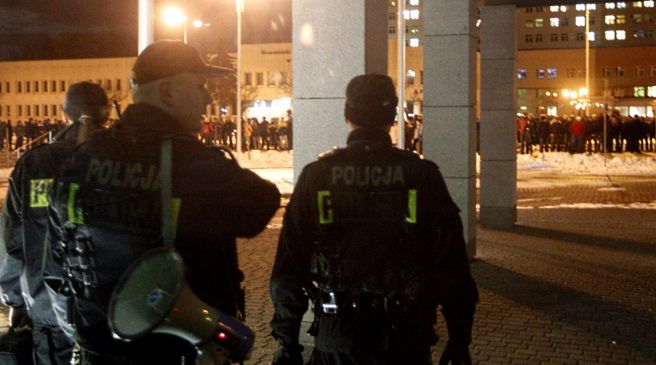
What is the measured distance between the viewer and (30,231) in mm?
4062

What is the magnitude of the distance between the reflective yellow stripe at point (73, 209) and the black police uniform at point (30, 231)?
1138mm

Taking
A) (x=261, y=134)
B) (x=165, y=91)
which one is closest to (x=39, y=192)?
(x=165, y=91)

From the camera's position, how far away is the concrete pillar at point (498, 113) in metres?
14.0

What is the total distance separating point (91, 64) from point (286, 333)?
107 meters

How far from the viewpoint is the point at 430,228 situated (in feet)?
11.2

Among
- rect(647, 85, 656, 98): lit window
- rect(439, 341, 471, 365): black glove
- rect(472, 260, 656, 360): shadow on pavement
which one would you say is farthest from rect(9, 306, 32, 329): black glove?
rect(647, 85, 656, 98): lit window

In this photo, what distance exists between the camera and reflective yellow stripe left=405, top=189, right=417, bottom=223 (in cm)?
338

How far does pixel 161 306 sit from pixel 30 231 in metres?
1.82

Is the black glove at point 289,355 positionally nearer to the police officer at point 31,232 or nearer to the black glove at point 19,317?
the police officer at point 31,232

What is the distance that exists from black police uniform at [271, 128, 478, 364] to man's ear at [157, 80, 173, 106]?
0.83m

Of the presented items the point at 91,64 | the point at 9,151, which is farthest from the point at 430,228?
the point at 91,64

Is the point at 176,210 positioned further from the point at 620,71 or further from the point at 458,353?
the point at 620,71

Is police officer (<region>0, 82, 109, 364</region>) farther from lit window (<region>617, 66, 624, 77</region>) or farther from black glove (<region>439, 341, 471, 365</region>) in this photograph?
lit window (<region>617, 66, 624, 77</region>)

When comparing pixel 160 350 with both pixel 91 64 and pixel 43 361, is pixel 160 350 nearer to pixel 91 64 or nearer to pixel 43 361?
pixel 43 361
